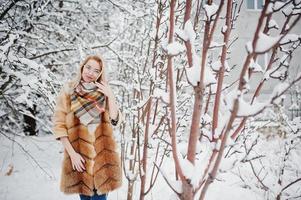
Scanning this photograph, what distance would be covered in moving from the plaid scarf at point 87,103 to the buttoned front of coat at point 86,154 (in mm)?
49

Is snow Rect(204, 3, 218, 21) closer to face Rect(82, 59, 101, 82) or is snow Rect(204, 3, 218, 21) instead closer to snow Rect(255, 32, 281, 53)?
snow Rect(255, 32, 281, 53)

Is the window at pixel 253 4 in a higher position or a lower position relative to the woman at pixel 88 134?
higher

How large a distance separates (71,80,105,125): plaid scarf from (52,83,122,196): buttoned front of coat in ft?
0.16

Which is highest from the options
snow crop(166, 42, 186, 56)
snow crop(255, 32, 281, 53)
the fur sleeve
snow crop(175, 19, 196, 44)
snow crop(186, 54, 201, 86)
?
snow crop(175, 19, 196, 44)

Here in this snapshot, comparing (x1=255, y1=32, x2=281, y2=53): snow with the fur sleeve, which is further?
the fur sleeve

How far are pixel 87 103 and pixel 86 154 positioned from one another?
0.39m

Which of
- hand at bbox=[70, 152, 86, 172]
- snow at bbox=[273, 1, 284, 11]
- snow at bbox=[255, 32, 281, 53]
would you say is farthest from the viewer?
hand at bbox=[70, 152, 86, 172]

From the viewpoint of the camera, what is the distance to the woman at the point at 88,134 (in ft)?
6.88

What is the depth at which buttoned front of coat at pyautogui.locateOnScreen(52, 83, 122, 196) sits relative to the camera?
210 centimetres

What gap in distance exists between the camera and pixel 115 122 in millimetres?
2242

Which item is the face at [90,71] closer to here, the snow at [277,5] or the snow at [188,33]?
the snow at [188,33]

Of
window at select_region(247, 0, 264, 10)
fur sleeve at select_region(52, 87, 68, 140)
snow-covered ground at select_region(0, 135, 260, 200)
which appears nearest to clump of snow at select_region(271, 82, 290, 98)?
fur sleeve at select_region(52, 87, 68, 140)

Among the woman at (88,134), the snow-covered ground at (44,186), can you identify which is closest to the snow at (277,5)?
the woman at (88,134)

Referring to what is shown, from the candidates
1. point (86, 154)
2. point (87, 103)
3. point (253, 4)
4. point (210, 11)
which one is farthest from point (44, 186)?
point (253, 4)
